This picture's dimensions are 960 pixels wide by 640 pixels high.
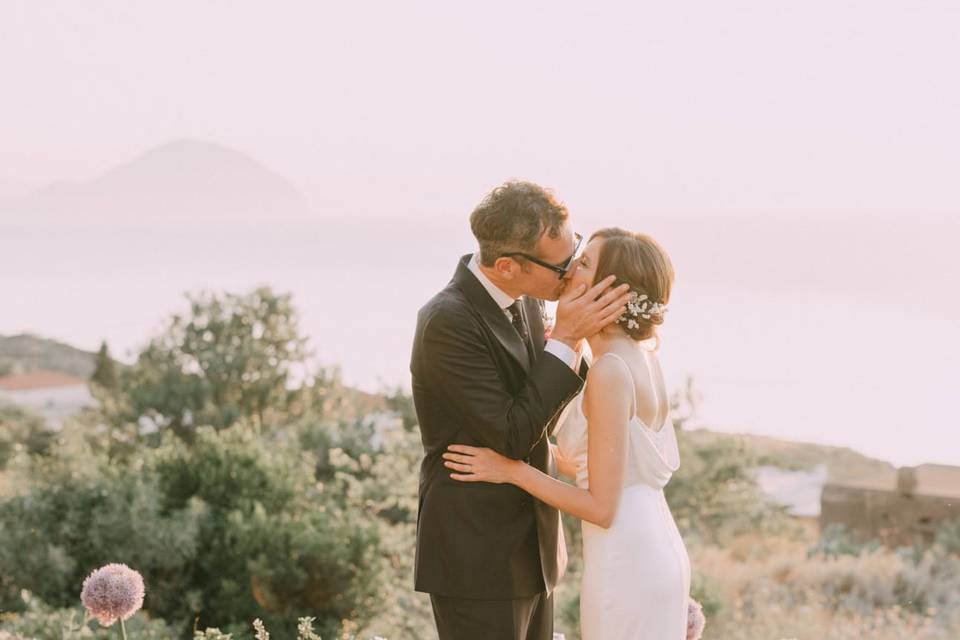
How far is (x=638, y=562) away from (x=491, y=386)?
792mm

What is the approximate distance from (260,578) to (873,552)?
819 cm

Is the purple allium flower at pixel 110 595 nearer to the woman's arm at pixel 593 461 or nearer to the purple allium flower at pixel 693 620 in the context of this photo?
the woman's arm at pixel 593 461

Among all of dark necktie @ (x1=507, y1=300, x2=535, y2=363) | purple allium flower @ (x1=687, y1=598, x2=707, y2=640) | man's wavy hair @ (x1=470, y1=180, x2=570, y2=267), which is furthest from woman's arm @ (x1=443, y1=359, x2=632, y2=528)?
purple allium flower @ (x1=687, y1=598, x2=707, y2=640)

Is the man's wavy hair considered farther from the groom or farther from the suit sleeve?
the suit sleeve

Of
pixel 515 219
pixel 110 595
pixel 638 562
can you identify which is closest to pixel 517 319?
pixel 515 219

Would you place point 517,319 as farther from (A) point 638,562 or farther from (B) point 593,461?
(A) point 638,562

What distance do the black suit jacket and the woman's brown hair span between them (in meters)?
0.34

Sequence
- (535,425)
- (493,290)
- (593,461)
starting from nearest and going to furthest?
(535,425)
(593,461)
(493,290)

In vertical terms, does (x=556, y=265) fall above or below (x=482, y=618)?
above

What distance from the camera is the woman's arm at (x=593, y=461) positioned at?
2.89 meters

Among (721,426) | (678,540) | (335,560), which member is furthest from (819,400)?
(678,540)

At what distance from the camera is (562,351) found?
2.81 m

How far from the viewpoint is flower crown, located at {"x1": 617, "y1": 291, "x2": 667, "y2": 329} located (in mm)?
3000

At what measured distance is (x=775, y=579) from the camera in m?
12.6
